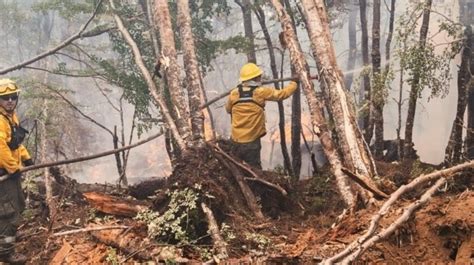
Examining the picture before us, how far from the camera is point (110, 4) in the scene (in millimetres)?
9969

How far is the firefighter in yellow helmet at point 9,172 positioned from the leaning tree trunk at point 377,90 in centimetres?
582

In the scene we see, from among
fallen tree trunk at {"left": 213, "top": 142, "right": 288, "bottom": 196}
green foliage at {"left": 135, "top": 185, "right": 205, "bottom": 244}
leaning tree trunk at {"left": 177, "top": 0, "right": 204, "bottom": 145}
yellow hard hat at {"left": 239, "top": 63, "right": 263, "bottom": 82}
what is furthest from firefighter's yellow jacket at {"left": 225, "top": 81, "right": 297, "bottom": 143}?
green foliage at {"left": 135, "top": 185, "right": 205, "bottom": 244}

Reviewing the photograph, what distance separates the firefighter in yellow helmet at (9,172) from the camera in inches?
239

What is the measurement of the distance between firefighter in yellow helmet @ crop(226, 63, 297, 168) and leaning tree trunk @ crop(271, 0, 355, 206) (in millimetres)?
622

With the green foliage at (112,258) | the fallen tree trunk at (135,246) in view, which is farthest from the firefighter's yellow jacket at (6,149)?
the green foliage at (112,258)

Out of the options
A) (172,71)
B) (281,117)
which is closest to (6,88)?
(172,71)

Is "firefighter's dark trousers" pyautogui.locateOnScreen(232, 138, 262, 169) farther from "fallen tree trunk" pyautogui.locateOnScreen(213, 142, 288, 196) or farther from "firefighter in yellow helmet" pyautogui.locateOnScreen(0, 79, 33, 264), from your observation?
"firefighter in yellow helmet" pyautogui.locateOnScreen(0, 79, 33, 264)

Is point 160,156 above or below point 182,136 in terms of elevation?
below

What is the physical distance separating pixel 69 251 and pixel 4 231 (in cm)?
127

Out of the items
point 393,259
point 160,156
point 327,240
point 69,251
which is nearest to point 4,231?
point 69,251

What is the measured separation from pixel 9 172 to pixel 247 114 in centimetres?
395

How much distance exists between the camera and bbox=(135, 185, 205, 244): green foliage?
498 centimetres

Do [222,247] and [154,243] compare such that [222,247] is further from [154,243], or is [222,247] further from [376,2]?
[376,2]

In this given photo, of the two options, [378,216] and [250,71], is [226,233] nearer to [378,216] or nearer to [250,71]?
[378,216]
